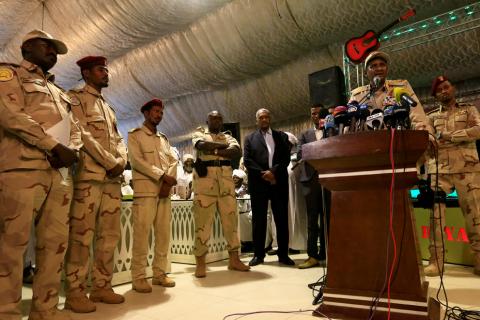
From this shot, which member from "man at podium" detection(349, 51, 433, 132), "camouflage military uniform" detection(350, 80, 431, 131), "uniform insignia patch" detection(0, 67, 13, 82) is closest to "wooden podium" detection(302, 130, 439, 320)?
"camouflage military uniform" detection(350, 80, 431, 131)

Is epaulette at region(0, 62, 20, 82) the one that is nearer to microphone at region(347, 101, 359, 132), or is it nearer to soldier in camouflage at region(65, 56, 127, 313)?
soldier in camouflage at region(65, 56, 127, 313)

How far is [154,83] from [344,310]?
588 cm

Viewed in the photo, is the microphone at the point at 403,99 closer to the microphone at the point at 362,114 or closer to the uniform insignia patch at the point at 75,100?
the microphone at the point at 362,114

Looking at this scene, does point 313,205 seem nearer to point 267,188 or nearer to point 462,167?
point 267,188

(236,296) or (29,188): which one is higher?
(29,188)

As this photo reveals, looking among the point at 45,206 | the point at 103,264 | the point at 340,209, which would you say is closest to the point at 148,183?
the point at 103,264

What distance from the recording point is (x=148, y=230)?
2.91 m

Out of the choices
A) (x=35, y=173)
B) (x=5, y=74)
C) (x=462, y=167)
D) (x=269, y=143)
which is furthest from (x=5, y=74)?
(x=462, y=167)

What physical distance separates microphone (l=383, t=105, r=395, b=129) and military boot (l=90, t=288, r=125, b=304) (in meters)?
2.03

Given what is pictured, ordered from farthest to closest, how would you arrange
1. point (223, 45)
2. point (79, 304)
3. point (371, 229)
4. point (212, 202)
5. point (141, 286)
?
point (223, 45) < point (212, 202) < point (141, 286) < point (79, 304) < point (371, 229)

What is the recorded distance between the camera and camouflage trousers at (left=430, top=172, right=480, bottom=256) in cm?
312

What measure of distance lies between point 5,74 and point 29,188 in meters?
0.64

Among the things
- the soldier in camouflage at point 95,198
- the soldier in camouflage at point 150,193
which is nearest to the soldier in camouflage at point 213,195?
the soldier in camouflage at point 150,193

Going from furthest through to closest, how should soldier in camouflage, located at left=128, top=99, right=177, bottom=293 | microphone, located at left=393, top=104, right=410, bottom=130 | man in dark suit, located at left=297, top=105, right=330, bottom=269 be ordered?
man in dark suit, located at left=297, top=105, right=330, bottom=269 → soldier in camouflage, located at left=128, top=99, right=177, bottom=293 → microphone, located at left=393, top=104, right=410, bottom=130
